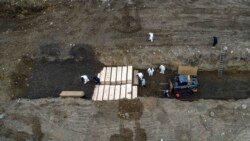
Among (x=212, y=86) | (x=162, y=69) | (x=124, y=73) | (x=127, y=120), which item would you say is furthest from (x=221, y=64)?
(x=127, y=120)

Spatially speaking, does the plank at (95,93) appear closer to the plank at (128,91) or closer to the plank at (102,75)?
the plank at (102,75)

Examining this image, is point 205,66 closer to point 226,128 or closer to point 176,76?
point 176,76

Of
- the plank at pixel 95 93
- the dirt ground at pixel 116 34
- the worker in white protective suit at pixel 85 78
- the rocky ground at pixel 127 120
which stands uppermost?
the dirt ground at pixel 116 34

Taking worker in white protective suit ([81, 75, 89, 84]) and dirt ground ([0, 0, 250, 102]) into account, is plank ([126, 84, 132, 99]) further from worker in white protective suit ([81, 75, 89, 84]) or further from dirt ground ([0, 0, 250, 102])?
worker in white protective suit ([81, 75, 89, 84])

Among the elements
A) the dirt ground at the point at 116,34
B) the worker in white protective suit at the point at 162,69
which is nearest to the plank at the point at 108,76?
the dirt ground at the point at 116,34

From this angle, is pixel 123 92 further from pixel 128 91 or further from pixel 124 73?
pixel 124 73

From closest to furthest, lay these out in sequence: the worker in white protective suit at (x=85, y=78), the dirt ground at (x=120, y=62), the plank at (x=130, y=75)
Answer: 1. the dirt ground at (x=120, y=62)
2. the plank at (x=130, y=75)
3. the worker in white protective suit at (x=85, y=78)
